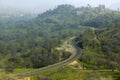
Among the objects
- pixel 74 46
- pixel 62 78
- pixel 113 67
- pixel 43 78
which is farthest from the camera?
pixel 74 46

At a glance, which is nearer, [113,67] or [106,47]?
[113,67]

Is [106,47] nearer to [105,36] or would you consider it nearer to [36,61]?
[105,36]

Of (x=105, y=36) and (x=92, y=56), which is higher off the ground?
(x=105, y=36)

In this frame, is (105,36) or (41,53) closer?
(41,53)

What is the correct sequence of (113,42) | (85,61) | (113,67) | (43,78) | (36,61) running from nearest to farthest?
1. (43,78)
2. (113,67)
3. (85,61)
4. (36,61)
5. (113,42)

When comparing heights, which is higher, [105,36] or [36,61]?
[105,36]

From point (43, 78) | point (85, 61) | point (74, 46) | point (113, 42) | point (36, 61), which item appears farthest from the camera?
point (74, 46)

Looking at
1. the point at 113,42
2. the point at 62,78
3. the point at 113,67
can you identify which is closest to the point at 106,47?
the point at 113,42

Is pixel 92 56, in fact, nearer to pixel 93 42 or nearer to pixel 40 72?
pixel 93 42

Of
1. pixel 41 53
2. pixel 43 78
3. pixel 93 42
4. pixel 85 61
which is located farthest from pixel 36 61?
pixel 43 78
